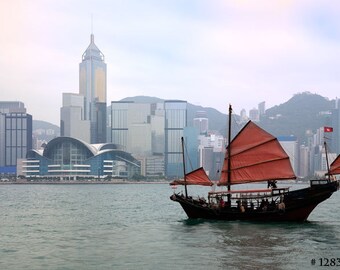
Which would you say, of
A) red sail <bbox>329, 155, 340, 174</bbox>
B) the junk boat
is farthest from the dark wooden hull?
red sail <bbox>329, 155, 340, 174</bbox>

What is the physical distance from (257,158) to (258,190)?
3587mm

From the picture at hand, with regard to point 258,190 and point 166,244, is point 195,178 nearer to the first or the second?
point 258,190

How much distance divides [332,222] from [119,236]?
2002 centimetres

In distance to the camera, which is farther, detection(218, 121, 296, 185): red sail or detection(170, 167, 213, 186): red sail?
detection(170, 167, 213, 186): red sail

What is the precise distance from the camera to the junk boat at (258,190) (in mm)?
46125

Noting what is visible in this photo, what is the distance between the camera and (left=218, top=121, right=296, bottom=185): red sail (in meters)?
48.1

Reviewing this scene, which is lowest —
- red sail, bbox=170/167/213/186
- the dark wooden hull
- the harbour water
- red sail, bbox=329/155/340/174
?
the harbour water

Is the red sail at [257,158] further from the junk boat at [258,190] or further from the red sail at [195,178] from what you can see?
the red sail at [195,178]

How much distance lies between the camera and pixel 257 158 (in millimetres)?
48438

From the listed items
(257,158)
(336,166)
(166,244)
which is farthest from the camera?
(336,166)

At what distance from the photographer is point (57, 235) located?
4134 centimetres

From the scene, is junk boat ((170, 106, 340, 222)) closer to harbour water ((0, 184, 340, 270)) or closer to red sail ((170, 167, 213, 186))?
red sail ((170, 167, 213, 186))

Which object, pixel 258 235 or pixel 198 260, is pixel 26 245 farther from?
pixel 258 235

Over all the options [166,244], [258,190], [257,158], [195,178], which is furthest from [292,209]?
[166,244]
